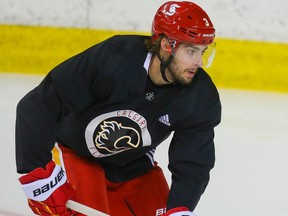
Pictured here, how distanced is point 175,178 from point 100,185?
0.85 feet

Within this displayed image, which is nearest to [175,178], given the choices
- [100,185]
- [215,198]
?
[100,185]

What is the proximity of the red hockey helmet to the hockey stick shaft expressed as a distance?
548 mm

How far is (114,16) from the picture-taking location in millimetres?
4246

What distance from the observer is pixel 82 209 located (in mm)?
2045

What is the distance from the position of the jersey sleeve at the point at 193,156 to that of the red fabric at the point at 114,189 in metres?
0.19

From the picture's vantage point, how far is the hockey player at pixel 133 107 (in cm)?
197

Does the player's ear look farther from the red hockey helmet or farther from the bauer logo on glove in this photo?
the bauer logo on glove

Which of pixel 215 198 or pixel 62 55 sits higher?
pixel 215 198

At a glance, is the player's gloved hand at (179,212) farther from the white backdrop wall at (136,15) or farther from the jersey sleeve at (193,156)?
the white backdrop wall at (136,15)

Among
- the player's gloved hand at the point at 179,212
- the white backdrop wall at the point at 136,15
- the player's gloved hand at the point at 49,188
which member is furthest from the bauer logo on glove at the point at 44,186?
the white backdrop wall at the point at 136,15

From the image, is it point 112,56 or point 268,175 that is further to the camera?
point 268,175

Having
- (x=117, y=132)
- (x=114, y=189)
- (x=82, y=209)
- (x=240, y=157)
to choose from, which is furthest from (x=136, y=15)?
(x=82, y=209)

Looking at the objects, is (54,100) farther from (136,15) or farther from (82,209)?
(136,15)

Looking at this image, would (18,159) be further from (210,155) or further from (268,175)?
(268,175)
